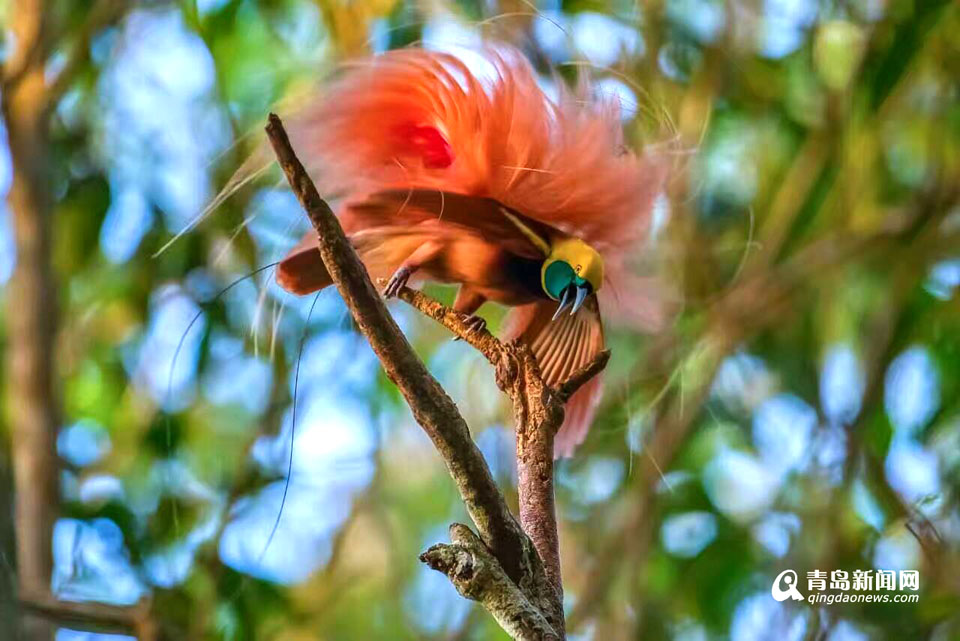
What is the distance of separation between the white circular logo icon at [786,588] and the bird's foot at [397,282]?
4.01 ft

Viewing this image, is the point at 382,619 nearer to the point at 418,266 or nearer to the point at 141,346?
the point at 141,346

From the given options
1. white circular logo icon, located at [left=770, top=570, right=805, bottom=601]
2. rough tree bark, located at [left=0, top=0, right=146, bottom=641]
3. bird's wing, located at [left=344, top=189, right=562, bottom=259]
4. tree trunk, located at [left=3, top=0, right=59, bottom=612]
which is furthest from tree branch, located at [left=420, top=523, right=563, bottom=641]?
white circular logo icon, located at [left=770, top=570, right=805, bottom=601]

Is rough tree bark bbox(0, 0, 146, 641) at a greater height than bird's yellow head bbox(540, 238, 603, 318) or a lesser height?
lesser

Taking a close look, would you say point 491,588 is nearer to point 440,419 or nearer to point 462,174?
point 440,419

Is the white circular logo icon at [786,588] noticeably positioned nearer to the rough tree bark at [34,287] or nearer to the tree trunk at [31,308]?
the rough tree bark at [34,287]

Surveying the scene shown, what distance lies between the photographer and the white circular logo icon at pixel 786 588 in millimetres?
2117

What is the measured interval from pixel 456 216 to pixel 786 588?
1222mm

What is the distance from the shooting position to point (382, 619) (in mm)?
2697

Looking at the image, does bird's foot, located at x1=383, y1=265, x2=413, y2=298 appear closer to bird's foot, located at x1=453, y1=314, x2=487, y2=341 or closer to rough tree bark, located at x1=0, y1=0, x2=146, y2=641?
bird's foot, located at x1=453, y1=314, x2=487, y2=341

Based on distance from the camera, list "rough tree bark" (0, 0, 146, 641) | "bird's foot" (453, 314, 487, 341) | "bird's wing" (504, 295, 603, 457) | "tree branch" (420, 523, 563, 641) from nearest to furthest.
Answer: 1. "tree branch" (420, 523, 563, 641)
2. "bird's foot" (453, 314, 487, 341)
3. "bird's wing" (504, 295, 603, 457)
4. "rough tree bark" (0, 0, 146, 641)

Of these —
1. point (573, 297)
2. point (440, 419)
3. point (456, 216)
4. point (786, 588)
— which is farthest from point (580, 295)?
point (786, 588)

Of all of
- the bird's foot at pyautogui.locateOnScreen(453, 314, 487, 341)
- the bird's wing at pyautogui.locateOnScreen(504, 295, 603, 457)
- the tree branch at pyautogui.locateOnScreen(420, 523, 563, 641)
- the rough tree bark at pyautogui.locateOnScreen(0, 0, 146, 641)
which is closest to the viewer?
the tree branch at pyautogui.locateOnScreen(420, 523, 563, 641)

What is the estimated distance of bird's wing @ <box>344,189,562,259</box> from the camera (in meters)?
1.15

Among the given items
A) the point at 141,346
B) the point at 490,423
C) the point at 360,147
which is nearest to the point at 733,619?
the point at 490,423
